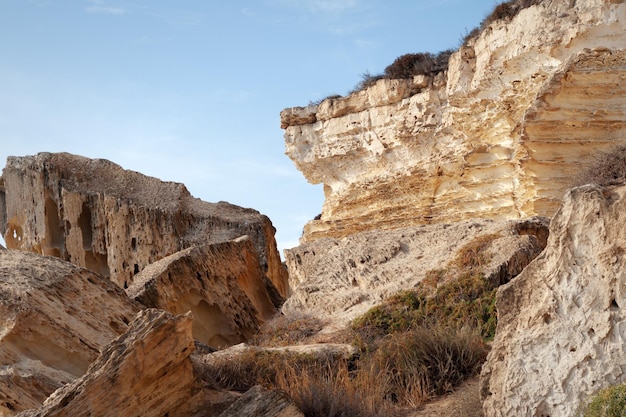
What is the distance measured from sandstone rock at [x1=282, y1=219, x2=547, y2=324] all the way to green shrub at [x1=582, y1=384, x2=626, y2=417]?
14.7 feet

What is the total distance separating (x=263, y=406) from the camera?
6289 millimetres

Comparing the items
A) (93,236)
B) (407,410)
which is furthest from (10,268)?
(93,236)

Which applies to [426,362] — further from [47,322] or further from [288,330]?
[47,322]

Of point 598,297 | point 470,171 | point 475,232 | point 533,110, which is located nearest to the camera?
point 598,297

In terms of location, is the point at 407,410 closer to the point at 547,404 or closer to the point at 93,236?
the point at 547,404

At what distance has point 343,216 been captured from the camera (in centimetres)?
2314

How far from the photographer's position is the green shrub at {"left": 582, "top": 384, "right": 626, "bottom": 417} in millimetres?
5375

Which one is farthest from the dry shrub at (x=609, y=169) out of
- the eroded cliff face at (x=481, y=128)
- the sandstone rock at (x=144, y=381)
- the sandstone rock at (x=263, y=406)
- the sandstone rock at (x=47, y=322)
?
the sandstone rock at (x=144, y=381)

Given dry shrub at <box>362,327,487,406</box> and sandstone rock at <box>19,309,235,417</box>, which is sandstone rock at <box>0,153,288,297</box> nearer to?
dry shrub at <box>362,327,487,406</box>

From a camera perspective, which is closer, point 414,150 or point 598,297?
point 598,297

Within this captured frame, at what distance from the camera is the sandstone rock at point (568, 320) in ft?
18.7

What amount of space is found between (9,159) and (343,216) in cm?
823

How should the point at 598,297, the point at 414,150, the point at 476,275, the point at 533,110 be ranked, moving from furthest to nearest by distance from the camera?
the point at 414,150, the point at 533,110, the point at 476,275, the point at 598,297

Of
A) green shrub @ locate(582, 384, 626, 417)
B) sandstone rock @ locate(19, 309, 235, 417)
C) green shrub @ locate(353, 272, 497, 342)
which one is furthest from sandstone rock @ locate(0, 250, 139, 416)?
green shrub @ locate(582, 384, 626, 417)
